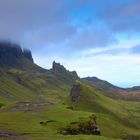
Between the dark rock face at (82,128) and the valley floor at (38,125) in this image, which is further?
the dark rock face at (82,128)

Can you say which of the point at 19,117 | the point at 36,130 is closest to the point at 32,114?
the point at 19,117

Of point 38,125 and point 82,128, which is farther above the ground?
point 38,125

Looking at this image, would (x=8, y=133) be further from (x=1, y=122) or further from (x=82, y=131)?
(x=82, y=131)

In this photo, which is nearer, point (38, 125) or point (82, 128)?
point (38, 125)

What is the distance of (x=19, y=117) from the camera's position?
9956 centimetres

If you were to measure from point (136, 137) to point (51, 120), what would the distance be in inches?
3773

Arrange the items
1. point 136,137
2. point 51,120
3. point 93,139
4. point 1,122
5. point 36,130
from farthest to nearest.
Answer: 1. point 136,137
2. point 51,120
3. point 1,122
4. point 36,130
5. point 93,139

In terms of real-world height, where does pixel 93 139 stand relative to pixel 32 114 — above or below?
below

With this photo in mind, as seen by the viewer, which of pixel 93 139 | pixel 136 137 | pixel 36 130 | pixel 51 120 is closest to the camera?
pixel 93 139

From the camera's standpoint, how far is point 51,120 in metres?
96.8

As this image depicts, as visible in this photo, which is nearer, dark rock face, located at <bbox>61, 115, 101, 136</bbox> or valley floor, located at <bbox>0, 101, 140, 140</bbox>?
valley floor, located at <bbox>0, 101, 140, 140</bbox>

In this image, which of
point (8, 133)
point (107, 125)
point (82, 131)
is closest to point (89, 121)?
point (82, 131)

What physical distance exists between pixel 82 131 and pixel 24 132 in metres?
24.3

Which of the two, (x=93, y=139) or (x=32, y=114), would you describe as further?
(x=32, y=114)
